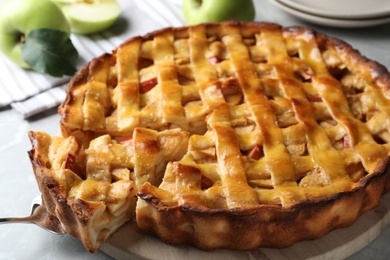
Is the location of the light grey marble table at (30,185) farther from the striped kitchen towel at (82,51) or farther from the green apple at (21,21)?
the green apple at (21,21)

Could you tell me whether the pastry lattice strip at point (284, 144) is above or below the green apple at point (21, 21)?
below

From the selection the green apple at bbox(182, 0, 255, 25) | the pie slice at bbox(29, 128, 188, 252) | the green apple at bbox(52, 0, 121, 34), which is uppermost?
the pie slice at bbox(29, 128, 188, 252)

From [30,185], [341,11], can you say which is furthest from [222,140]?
[341,11]

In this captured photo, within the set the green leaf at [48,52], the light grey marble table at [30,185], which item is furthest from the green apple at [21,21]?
the light grey marble table at [30,185]

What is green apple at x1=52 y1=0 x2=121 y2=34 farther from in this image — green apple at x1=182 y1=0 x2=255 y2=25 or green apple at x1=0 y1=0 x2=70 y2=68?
green apple at x1=182 y1=0 x2=255 y2=25

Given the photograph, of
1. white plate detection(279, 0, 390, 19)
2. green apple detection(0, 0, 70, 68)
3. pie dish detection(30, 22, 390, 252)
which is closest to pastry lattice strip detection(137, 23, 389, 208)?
pie dish detection(30, 22, 390, 252)

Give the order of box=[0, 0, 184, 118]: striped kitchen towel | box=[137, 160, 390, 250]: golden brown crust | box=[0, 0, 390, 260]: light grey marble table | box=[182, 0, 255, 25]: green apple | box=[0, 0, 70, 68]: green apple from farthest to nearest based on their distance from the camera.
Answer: box=[182, 0, 255, 25]: green apple → box=[0, 0, 70, 68]: green apple → box=[0, 0, 184, 118]: striped kitchen towel → box=[0, 0, 390, 260]: light grey marble table → box=[137, 160, 390, 250]: golden brown crust

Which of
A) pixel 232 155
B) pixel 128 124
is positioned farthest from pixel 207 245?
pixel 128 124
